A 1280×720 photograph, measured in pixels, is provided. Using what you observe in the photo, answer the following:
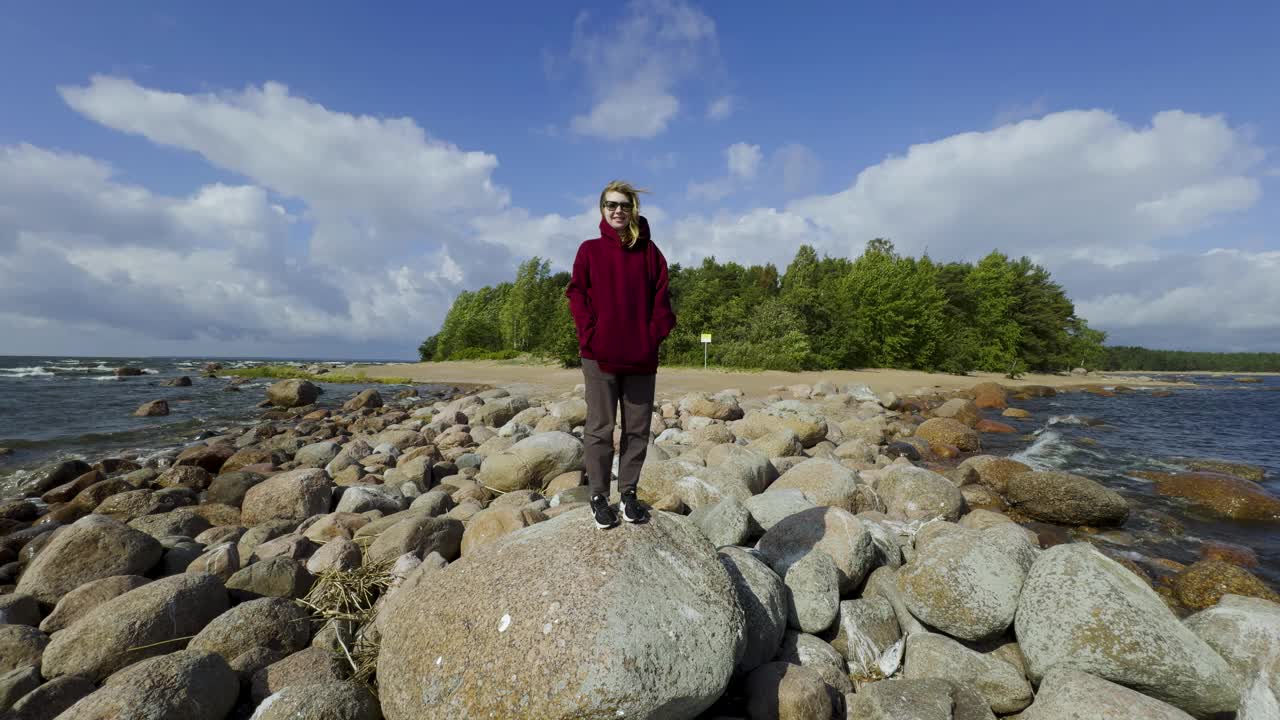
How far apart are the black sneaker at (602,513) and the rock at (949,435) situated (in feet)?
41.0

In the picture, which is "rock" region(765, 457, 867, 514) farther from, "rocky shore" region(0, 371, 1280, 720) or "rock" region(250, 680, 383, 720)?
"rock" region(250, 680, 383, 720)

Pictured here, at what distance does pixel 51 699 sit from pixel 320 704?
1.91 m

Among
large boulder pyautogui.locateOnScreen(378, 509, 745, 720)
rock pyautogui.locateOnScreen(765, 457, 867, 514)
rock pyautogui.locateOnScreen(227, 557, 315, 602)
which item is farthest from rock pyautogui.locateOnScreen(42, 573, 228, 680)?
rock pyautogui.locateOnScreen(765, 457, 867, 514)

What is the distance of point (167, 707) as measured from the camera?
9.53 feet

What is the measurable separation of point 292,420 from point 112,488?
411 inches

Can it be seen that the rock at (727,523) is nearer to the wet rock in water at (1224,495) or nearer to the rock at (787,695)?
the rock at (787,695)

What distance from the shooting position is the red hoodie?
359cm

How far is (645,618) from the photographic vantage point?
2.84m

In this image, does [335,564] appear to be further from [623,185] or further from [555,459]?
[623,185]

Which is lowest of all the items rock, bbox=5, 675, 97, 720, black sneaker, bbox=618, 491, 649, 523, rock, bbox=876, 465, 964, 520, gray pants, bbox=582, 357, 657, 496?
rock, bbox=5, 675, 97, 720

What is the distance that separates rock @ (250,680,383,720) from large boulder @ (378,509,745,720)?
0.66 ft

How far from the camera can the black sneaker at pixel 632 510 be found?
3516mm

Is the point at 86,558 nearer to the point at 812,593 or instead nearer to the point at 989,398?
the point at 812,593

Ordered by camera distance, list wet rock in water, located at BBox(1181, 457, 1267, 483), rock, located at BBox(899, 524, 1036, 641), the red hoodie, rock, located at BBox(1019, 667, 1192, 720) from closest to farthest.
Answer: rock, located at BBox(1019, 667, 1192, 720) → the red hoodie → rock, located at BBox(899, 524, 1036, 641) → wet rock in water, located at BBox(1181, 457, 1267, 483)
